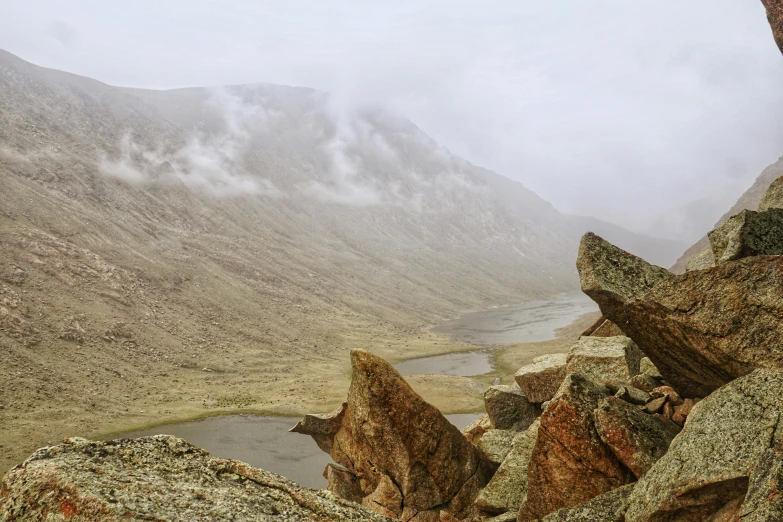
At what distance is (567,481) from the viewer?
12.7 meters

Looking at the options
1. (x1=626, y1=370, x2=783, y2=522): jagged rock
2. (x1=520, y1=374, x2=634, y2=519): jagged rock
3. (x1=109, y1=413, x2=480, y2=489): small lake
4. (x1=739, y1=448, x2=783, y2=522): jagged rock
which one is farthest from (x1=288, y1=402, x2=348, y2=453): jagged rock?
(x1=739, y1=448, x2=783, y2=522): jagged rock

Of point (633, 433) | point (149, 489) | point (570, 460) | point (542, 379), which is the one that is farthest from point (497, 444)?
point (149, 489)

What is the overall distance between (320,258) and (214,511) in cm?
16127

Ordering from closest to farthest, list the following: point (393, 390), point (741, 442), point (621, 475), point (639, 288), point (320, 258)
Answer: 1. point (741, 442)
2. point (621, 475)
3. point (639, 288)
4. point (393, 390)
5. point (320, 258)

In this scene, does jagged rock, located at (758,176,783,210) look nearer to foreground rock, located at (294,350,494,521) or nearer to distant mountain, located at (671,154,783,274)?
foreground rock, located at (294,350,494,521)

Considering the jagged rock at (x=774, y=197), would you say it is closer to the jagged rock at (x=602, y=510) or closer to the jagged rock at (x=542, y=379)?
the jagged rock at (x=542, y=379)

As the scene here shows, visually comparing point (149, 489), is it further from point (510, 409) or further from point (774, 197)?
point (774, 197)

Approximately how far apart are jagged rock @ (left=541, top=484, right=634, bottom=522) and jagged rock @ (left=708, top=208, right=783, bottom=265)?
6398mm

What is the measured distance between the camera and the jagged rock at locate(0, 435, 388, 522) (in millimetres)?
5766

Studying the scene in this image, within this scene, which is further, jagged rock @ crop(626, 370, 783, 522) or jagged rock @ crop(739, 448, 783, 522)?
jagged rock @ crop(626, 370, 783, 522)

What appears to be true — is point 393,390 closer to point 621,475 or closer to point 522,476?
point 522,476

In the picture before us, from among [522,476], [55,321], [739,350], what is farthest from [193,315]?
[739,350]

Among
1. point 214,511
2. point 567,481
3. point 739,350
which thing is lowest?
point 567,481

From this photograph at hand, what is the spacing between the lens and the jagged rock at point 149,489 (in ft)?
18.9
